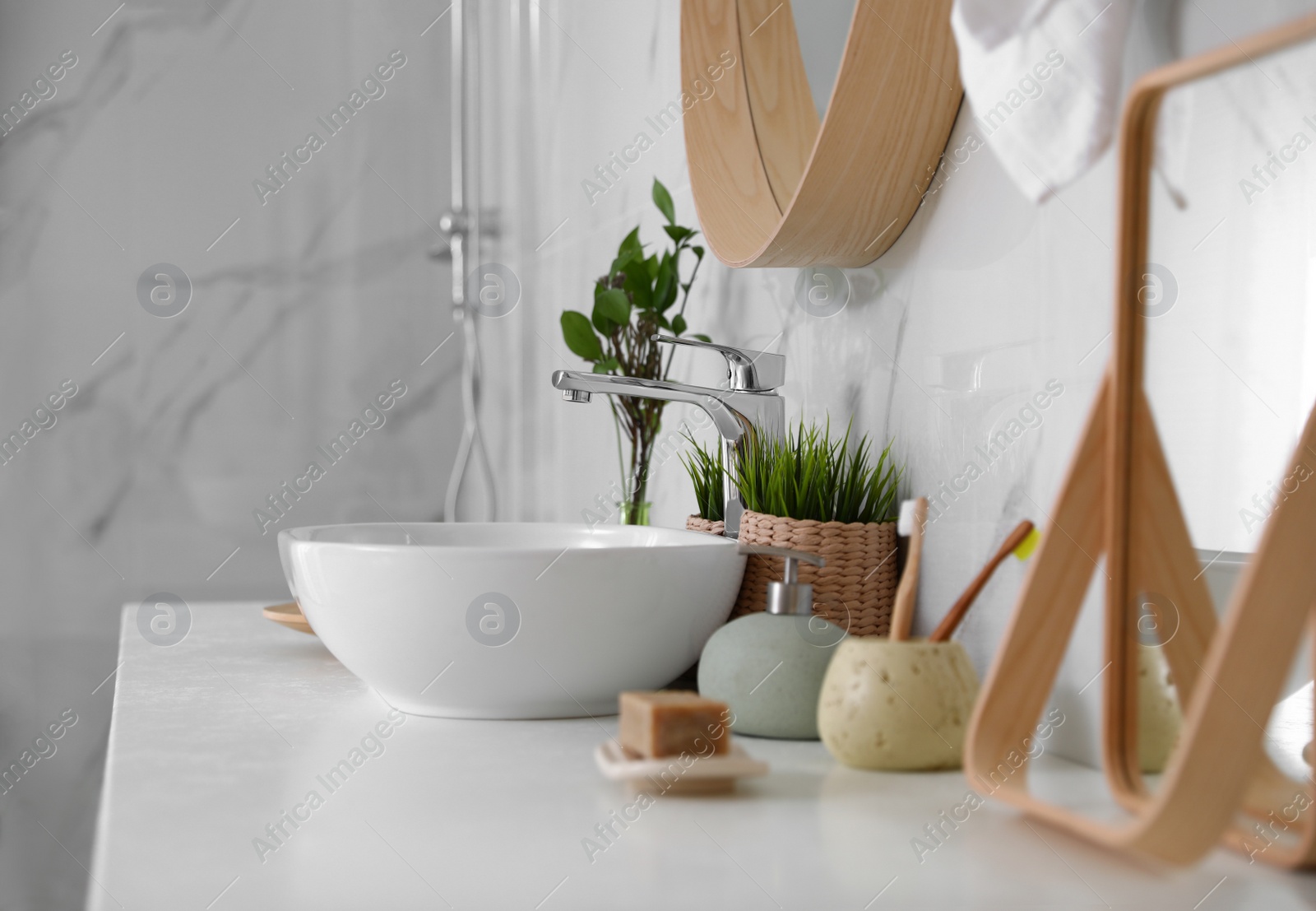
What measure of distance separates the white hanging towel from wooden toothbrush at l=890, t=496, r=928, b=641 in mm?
171

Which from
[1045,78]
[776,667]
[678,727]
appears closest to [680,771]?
[678,727]

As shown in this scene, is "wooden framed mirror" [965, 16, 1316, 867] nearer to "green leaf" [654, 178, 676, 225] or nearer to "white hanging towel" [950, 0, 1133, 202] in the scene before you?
"white hanging towel" [950, 0, 1133, 202]

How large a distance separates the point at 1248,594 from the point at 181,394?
191 centimetres

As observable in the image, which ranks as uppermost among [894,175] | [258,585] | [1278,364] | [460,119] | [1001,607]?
[460,119]

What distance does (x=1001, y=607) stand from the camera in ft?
2.13

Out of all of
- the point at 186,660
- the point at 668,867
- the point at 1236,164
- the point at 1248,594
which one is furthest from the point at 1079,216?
the point at 186,660

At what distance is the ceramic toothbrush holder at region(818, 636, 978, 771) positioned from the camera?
54 cm

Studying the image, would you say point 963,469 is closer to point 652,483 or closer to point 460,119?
point 652,483

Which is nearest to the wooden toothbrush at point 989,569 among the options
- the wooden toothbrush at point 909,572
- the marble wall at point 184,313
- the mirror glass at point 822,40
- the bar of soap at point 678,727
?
the wooden toothbrush at point 909,572

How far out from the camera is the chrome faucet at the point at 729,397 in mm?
847

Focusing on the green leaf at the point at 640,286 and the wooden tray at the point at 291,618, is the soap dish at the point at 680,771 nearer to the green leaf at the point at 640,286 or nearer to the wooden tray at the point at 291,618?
the wooden tray at the point at 291,618

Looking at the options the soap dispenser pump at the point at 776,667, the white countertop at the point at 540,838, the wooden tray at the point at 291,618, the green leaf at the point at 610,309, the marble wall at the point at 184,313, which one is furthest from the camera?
the marble wall at the point at 184,313

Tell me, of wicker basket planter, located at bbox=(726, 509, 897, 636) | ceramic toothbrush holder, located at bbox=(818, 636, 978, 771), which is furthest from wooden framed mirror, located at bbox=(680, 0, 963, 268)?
ceramic toothbrush holder, located at bbox=(818, 636, 978, 771)

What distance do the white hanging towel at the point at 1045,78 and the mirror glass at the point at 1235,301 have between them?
1.9 inches
